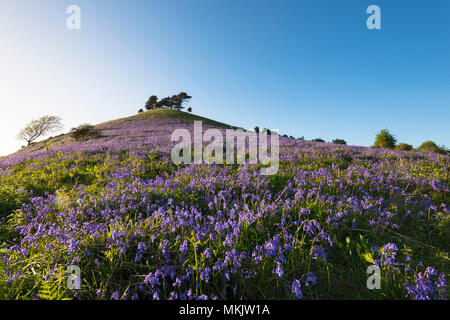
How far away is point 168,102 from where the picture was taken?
231ft

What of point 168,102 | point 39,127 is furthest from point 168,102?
point 39,127

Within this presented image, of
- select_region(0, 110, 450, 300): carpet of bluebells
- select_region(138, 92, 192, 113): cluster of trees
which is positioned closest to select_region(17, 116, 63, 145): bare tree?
select_region(138, 92, 192, 113): cluster of trees

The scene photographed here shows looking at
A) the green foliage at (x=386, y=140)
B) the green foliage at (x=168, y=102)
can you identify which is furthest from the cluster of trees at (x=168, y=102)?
the green foliage at (x=386, y=140)

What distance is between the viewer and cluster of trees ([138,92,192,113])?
6962 cm

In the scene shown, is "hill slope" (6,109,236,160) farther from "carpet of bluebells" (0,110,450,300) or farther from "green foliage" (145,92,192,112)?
"green foliage" (145,92,192,112)

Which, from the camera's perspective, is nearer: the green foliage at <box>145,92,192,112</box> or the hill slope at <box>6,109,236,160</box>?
the hill slope at <box>6,109,236,160</box>

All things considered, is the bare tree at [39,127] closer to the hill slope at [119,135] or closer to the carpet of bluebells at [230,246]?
the hill slope at [119,135]

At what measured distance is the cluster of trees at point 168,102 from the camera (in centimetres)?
6962

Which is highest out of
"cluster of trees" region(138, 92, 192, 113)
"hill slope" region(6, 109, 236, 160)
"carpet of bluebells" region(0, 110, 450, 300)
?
"cluster of trees" region(138, 92, 192, 113)

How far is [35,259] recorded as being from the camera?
2.45 metres

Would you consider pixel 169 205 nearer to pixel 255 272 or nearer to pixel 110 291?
pixel 110 291
